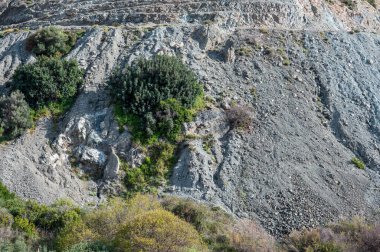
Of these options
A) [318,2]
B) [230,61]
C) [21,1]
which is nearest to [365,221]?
[230,61]

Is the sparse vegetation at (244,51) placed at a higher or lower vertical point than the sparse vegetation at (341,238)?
higher

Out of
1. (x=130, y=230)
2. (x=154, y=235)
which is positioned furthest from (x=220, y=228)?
(x=130, y=230)

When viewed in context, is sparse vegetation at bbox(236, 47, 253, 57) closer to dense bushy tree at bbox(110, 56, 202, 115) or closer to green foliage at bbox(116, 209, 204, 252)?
dense bushy tree at bbox(110, 56, 202, 115)

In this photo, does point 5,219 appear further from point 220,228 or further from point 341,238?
point 341,238

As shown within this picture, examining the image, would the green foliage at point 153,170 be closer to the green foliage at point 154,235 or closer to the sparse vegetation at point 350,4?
the green foliage at point 154,235

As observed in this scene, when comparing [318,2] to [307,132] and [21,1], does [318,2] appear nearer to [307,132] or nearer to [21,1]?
[307,132]

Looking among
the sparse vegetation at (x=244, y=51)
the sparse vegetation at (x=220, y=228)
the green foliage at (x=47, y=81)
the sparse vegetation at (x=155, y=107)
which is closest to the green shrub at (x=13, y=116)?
the green foliage at (x=47, y=81)

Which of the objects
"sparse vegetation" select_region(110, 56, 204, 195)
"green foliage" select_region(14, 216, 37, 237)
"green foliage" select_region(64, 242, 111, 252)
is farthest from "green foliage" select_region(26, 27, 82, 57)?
"green foliage" select_region(64, 242, 111, 252)
